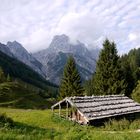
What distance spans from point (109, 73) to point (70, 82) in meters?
9.06

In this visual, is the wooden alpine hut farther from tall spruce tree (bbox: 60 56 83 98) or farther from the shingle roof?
tall spruce tree (bbox: 60 56 83 98)

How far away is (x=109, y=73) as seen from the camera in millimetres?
66625

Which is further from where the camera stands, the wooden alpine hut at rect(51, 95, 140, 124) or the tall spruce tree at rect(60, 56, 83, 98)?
the tall spruce tree at rect(60, 56, 83, 98)

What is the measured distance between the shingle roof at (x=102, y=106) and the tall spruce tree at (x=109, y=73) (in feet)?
55.7

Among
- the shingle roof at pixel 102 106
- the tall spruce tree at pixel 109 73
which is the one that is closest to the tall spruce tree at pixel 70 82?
the tall spruce tree at pixel 109 73

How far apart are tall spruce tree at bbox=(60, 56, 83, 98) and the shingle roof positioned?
21.0 meters

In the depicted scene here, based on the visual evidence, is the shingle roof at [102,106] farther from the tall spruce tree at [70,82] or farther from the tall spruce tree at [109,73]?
the tall spruce tree at [70,82]

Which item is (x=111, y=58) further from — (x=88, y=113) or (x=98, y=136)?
(x=98, y=136)

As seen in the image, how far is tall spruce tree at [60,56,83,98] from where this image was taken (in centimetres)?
6875

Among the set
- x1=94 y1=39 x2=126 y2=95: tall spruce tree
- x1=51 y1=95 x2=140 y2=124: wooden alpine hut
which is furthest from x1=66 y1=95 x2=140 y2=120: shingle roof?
x1=94 y1=39 x2=126 y2=95: tall spruce tree

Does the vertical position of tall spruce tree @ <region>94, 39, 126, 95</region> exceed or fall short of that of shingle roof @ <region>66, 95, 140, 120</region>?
it exceeds it

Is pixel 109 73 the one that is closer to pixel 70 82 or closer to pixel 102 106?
pixel 70 82

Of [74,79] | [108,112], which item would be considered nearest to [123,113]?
[108,112]

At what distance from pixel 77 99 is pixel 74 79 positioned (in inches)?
1128
